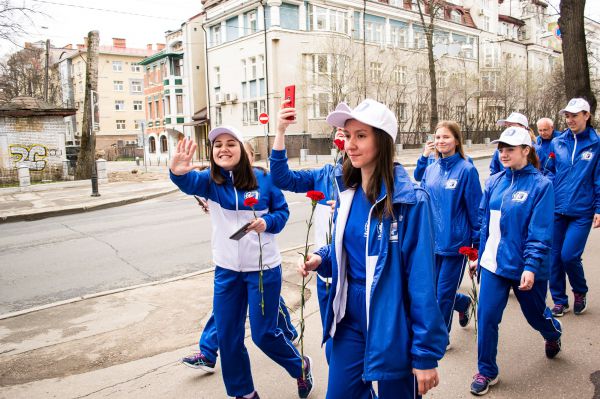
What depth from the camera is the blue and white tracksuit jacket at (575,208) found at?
5.06 meters

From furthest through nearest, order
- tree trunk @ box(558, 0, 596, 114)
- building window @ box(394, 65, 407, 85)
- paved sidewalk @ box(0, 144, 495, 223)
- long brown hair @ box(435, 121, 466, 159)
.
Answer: building window @ box(394, 65, 407, 85) → paved sidewalk @ box(0, 144, 495, 223) → tree trunk @ box(558, 0, 596, 114) → long brown hair @ box(435, 121, 466, 159)

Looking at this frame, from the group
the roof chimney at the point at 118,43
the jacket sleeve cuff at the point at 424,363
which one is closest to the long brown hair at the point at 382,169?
the jacket sleeve cuff at the point at 424,363

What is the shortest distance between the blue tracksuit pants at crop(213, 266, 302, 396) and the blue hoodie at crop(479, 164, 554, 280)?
1.70 meters

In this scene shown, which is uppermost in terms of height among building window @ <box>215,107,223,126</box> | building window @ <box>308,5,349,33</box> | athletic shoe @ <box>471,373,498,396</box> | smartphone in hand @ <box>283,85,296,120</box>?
building window @ <box>308,5,349,33</box>

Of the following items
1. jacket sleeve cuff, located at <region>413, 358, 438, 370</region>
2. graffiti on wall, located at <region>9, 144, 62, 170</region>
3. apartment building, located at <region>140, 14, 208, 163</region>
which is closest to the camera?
jacket sleeve cuff, located at <region>413, 358, 438, 370</region>

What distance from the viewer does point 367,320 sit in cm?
233

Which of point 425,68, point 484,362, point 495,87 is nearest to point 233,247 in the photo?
point 484,362

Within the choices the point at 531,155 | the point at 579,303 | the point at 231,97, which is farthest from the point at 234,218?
the point at 231,97

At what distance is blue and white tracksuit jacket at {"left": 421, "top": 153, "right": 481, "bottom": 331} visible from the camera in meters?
4.16

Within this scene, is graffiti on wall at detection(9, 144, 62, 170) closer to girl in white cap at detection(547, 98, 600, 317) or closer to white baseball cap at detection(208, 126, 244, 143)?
white baseball cap at detection(208, 126, 244, 143)

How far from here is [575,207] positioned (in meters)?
5.12

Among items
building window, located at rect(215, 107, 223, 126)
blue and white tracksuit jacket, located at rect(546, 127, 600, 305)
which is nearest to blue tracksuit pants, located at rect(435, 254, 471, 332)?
blue and white tracksuit jacket, located at rect(546, 127, 600, 305)

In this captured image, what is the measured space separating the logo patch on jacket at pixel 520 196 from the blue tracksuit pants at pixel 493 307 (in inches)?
23.3

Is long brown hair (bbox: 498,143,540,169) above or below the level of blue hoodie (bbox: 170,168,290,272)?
above
